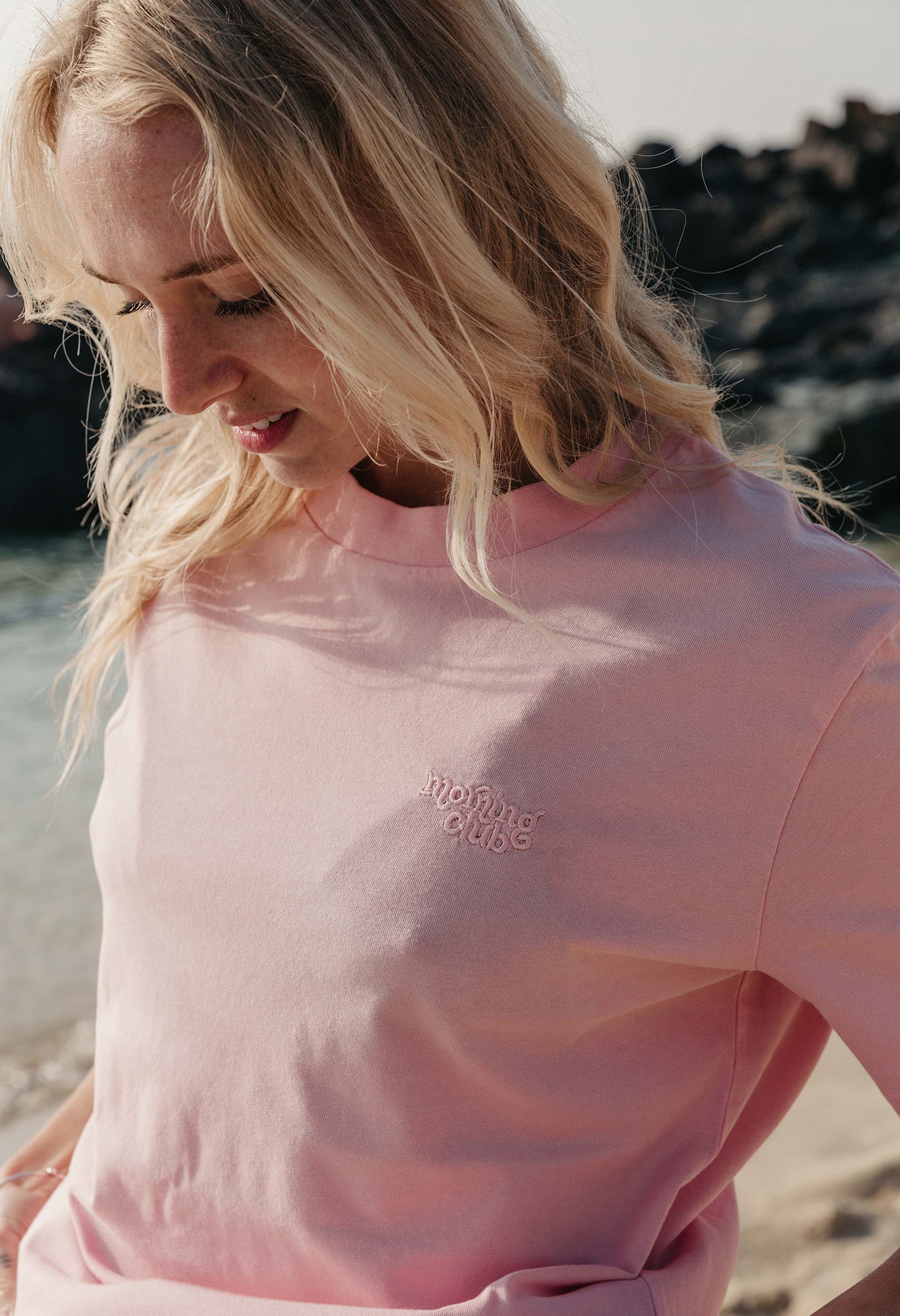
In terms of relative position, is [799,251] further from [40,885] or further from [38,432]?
[40,885]

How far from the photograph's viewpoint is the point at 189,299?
1047 millimetres

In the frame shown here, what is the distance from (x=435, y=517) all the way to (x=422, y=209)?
290 millimetres

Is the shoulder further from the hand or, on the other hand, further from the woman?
the hand

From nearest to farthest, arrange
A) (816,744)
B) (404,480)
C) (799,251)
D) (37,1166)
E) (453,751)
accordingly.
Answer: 1. (816,744)
2. (453,751)
3. (404,480)
4. (37,1166)
5. (799,251)

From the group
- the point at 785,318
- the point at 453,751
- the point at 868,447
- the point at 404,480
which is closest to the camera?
the point at 453,751

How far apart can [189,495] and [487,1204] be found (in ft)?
2.80

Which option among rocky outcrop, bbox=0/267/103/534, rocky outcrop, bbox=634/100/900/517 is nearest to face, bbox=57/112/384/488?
rocky outcrop, bbox=0/267/103/534

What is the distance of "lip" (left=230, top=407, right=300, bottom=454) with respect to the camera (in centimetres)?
115

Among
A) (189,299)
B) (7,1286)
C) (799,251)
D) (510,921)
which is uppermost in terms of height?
(189,299)

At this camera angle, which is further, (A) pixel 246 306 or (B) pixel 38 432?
(B) pixel 38 432

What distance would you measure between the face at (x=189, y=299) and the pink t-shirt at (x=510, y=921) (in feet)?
0.43

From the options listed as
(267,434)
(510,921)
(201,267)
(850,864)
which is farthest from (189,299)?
(850,864)

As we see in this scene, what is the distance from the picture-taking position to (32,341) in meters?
13.1

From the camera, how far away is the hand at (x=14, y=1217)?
1.30m
